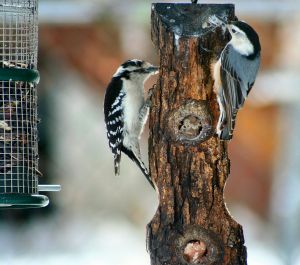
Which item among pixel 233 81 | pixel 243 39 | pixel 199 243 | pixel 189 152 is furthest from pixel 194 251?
pixel 243 39

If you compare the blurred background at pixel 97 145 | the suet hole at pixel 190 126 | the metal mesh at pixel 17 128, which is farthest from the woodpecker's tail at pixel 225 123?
the blurred background at pixel 97 145

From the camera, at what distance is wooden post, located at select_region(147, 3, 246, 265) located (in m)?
8.77

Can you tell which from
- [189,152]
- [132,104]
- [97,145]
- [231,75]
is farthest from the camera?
[97,145]

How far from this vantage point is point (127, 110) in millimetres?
9773

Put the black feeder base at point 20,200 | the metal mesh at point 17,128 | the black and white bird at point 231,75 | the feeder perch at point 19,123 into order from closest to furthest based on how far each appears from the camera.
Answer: the black and white bird at point 231,75
the black feeder base at point 20,200
the feeder perch at point 19,123
the metal mesh at point 17,128

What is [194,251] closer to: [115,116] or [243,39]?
[243,39]

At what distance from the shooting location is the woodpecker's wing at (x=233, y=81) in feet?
28.8

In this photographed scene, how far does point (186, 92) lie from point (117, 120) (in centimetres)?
115

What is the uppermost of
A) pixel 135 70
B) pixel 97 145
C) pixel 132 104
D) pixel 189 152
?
pixel 135 70

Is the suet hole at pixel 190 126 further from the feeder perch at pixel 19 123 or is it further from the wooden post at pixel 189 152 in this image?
the feeder perch at pixel 19 123

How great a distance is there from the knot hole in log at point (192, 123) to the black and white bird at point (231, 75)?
0.07m

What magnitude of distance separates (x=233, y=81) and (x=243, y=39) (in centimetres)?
25

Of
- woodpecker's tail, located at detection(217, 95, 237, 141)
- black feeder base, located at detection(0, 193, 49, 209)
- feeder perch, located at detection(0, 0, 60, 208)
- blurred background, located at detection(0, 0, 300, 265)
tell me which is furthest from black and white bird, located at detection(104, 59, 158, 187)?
blurred background, located at detection(0, 0, 300, 265)

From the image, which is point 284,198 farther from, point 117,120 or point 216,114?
point 216,114
